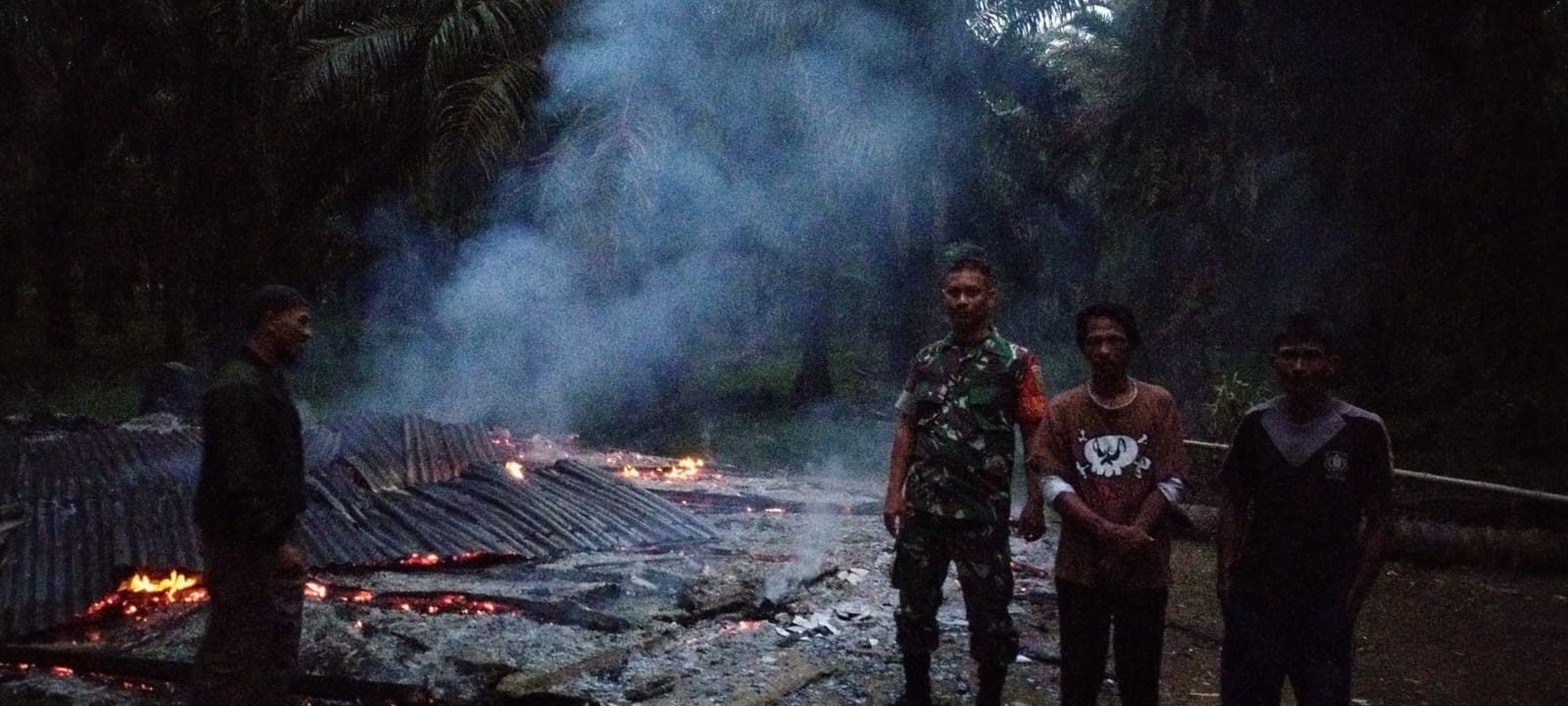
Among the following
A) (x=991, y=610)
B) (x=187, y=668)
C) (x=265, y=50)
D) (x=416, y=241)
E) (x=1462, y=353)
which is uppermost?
(x=265, y=50)

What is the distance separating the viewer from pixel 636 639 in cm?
600

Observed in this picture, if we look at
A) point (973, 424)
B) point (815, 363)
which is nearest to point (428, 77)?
point (815, 363)

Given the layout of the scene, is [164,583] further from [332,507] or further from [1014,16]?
[1014,16]

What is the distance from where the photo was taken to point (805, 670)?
553 centimetres

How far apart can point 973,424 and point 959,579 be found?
24.0 inches

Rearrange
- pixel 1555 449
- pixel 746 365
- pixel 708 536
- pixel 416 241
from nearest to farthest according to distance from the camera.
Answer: pixel 708 536 < pixel 1555 449 < pixel 416 241 < pixel 746 365

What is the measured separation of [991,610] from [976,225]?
13532 mm

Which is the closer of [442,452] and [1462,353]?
[442,452]

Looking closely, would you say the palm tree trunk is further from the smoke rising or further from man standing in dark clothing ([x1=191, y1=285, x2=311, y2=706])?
man standing in dark clothing ([x1=191, y1=285, x2=311, y2=706])

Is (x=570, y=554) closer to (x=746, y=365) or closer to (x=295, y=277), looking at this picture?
(x=295, y=277)

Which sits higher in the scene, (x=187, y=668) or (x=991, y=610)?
(x=991, y=610)

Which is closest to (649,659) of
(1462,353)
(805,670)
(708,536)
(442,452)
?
(805,670)

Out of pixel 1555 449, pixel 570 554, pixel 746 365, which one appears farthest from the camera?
→ pixel 746 365

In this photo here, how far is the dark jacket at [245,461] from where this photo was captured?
3803mm
